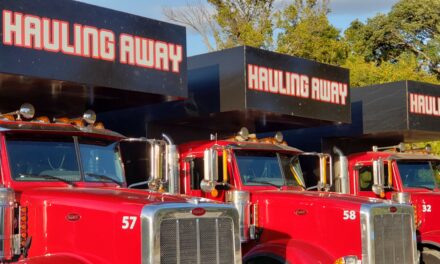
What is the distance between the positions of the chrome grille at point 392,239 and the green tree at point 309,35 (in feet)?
71.8

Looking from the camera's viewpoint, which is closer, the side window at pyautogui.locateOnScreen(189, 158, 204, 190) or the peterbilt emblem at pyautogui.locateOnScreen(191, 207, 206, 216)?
the peterbilt emblem at pyautogui.locateOnScreen(191, 207, 206, 216)

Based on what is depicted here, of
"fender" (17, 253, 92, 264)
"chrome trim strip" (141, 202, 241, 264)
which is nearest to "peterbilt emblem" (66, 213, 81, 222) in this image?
"fender" (17, 253, 92, 264)

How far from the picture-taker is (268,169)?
8.84 m

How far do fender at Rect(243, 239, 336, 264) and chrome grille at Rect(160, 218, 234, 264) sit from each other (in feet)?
6.11

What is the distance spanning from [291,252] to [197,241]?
7.56 ft

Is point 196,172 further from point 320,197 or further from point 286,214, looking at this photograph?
point 320,197

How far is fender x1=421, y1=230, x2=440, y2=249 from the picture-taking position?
10047mm

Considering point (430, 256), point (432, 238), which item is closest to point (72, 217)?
point (430, 256)

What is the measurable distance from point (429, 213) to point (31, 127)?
675 cm

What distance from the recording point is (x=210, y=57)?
9.94 meters

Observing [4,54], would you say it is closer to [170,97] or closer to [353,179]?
[170,97]

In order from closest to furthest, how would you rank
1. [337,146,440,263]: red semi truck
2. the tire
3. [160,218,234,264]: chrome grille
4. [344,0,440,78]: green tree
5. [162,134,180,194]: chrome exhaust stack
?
[160,218,234,264]: chrome grille, [162,134,180,194]: chrome exhaust stack, the tire, [337,146,440,263]: red semi truck, [344,0,440,78]: green tree

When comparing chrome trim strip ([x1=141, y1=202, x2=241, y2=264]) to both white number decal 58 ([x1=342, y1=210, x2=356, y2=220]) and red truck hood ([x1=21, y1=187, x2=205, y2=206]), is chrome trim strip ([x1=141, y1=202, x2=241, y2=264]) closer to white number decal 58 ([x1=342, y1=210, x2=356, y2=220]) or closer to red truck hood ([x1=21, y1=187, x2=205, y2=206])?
red truck hood ([x1=21, y1=187, x2=205, y2=206])

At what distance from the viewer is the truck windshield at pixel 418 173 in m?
11.1
